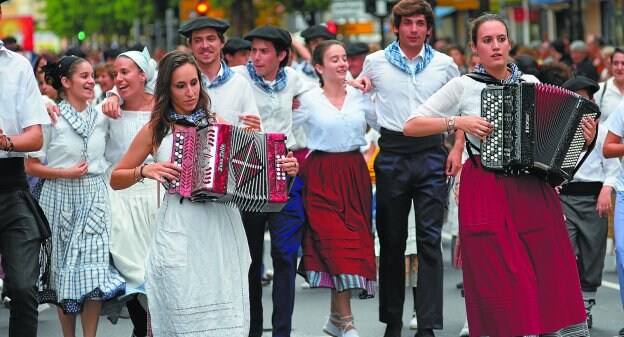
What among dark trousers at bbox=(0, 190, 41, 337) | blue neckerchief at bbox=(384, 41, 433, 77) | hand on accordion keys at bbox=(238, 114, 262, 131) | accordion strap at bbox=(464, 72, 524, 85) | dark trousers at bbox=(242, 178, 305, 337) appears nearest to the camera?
dark trousers at bbox=(0, 190, 41, 337)

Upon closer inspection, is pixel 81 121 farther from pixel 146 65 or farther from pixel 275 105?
pixel 275 105

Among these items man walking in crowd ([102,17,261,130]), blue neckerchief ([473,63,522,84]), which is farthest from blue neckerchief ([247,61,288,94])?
blue neckerchief ([473,63,522,84])

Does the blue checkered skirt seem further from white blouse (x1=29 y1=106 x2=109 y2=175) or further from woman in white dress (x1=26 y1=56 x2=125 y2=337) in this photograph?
white blouse (x1=29 y1=106 x2=109 y2=175)

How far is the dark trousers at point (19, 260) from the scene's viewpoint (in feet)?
25.6

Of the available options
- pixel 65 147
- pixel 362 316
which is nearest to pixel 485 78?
pixel 65 147

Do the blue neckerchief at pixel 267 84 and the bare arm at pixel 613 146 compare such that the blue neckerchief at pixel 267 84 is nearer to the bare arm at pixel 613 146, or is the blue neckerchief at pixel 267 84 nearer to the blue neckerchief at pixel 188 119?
the blue neckerchief at pixel 188 119

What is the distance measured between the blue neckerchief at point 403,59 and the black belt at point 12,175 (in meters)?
2.87

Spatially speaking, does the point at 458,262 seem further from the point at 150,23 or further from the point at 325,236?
the point at 150,23

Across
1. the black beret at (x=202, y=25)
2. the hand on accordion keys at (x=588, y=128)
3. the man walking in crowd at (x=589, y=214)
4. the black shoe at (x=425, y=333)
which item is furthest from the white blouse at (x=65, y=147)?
the man walking in crowd at (x=589, y=214)

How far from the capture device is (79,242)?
29.8 feet

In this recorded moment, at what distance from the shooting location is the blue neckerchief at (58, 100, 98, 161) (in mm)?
9188

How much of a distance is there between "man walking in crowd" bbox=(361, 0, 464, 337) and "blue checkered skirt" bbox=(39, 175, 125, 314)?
1.94 m

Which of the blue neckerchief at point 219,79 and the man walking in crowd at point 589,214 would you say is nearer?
the blue neckerchief at point 219,79

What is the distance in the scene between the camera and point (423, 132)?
26.9ft
